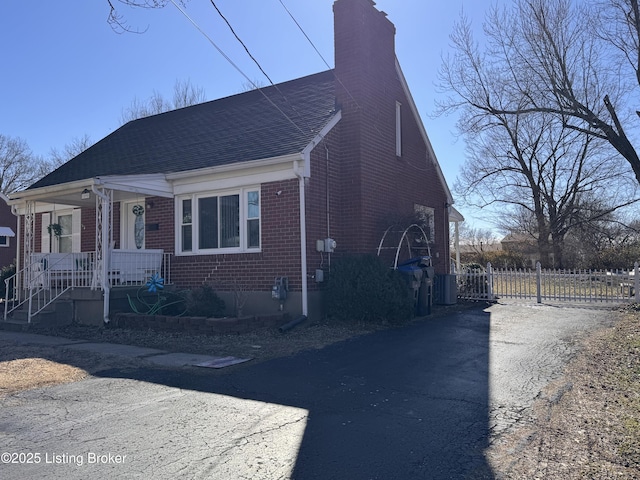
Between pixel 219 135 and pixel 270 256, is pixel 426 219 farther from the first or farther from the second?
pixel 219 135

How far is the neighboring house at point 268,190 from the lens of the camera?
1167cm

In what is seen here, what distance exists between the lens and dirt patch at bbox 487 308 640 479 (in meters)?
3.98

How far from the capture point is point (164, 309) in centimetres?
1213

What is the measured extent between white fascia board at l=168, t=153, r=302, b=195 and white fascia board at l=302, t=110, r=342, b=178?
0.70 feet

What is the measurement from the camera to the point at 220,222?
12.7m

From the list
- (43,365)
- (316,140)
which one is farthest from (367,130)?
(43,365)

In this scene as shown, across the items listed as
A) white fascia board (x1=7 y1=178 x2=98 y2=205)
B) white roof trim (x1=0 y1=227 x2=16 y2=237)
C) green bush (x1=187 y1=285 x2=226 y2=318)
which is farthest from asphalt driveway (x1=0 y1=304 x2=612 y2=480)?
white roof trim (x1=0 y1=227 x2=16 y2=237)

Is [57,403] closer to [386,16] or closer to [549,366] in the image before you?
[549,366]

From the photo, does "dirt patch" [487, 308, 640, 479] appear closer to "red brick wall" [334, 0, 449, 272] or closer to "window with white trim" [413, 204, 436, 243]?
"red brick wall" [334, 0, 449, 272]

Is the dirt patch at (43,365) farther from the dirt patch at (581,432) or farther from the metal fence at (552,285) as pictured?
the metal fence at (552,285)

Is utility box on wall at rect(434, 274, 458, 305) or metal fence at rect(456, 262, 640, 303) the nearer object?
utility box on wall at rect(434, 274, 458, 305)

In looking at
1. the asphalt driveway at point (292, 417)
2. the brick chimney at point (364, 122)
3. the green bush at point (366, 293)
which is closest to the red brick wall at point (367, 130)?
the brick chimney at point (364, 122)

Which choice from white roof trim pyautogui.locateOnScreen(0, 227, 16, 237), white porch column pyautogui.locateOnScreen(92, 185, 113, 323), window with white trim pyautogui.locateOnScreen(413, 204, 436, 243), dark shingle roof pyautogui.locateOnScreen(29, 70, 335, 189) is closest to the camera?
white porch column pyautogui.locateOnScreen(92, 185, 113, 323)

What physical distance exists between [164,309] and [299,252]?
3.55 meters
